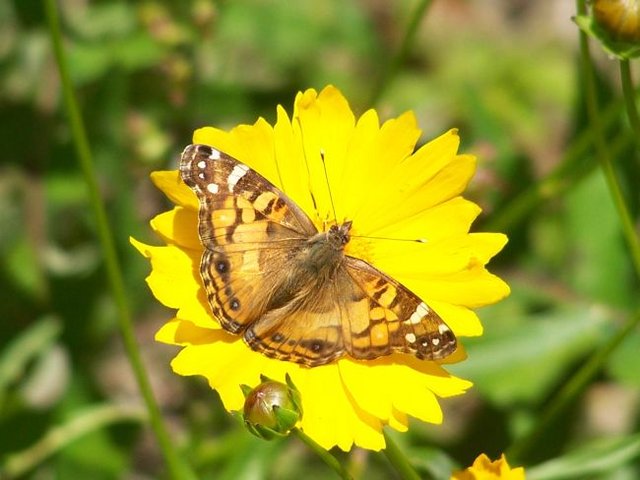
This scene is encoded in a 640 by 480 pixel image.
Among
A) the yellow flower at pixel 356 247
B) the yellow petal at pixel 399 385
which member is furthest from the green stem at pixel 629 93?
the yellow petal at pixel 399 385

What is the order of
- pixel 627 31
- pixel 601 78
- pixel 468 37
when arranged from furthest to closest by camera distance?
pixel 468 37 → pixel 601 78 → pixel 627 31

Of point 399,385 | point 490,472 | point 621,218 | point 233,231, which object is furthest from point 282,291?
point 621,218

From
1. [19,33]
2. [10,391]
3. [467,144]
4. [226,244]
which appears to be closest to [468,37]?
[467,144]

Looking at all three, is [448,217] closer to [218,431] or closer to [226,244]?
[226,244]

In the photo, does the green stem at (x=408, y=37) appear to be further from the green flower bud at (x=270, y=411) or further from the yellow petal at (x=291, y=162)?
the green flower bud at (x=270, y=411)

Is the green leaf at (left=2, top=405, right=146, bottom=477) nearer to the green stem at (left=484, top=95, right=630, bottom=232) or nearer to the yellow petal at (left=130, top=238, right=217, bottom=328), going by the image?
the yellow petal at (left=130, top=238, right=217, bottom=328)

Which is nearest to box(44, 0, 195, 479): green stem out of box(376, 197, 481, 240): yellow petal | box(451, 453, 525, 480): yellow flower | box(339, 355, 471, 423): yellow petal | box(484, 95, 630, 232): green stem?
box(339, 355, 471, 423): yellow petal
